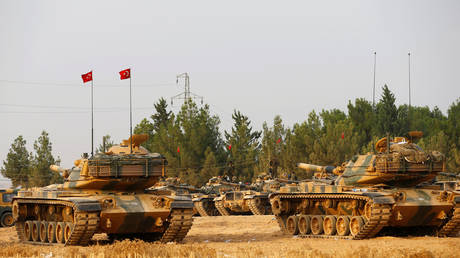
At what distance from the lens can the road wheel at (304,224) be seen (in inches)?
980

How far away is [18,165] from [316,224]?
51833mm

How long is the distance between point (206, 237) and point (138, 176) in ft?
14.7

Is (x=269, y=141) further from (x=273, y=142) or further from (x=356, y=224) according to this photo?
(x=356, y=224)

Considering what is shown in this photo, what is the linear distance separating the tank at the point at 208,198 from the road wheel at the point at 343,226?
20117 millimetres

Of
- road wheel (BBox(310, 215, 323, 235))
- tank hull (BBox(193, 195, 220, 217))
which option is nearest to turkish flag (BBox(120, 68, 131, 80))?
road wheel (BBox(310, 215, 323, 235))

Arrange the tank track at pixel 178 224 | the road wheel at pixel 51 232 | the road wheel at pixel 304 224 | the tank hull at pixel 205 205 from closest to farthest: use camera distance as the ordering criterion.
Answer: the tank track at pixel 178 224, the road wheel at pixel 51 232, the road wheel at pixel 304 224, the tank hull at pixel 205 205

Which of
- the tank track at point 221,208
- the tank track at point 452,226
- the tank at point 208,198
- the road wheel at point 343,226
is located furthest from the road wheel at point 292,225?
the tank at point 208,198

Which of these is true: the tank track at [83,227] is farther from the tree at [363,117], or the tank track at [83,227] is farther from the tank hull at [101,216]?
the tree at [363,117]

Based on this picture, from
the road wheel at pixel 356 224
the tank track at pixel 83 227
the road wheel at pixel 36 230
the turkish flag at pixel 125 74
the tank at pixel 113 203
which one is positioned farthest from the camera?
the turkish flag at pixel 125 74

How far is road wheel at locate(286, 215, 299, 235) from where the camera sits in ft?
83.4

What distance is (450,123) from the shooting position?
2525 inches

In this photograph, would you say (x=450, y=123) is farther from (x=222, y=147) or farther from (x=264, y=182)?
(x=264, y=182)

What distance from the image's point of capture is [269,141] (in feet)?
204

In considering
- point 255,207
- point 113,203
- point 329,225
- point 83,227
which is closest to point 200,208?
point 255,207
